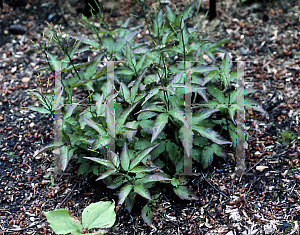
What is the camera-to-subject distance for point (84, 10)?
167 inches

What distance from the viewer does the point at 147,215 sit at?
2391 millimetres

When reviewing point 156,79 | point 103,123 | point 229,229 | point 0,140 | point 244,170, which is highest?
point 156,79

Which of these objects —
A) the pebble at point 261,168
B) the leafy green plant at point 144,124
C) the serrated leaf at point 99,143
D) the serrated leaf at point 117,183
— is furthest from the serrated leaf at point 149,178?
the pebble at point 261,168

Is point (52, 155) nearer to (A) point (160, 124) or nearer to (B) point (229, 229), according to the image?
(A) point (160, 124)

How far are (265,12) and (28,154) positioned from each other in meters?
3.25

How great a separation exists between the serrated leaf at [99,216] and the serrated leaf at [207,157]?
838 millimetres

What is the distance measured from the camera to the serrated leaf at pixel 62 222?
2.05 meters

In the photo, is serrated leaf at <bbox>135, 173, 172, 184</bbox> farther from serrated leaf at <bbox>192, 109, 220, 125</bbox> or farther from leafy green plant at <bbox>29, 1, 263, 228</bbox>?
serrated leaf at <bbox>192, 109, 220, 125</bbox>

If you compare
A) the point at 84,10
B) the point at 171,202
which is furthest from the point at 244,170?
the point at 84,10

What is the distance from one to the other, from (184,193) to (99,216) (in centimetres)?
70

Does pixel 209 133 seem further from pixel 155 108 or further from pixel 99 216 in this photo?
pixel 99 216

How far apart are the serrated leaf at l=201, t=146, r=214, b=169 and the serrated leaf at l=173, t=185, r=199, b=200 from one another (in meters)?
0.25

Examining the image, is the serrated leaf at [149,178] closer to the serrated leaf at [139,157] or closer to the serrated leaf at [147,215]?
the serrated leaf at [139,157]

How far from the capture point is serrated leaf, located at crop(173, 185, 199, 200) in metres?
2.42
